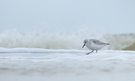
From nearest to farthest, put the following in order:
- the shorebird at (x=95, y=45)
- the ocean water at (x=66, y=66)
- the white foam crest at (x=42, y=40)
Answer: the ocean water at (x=66, y=66) → the shorebird at (x=95, y=45) → the white foam crest at (x=42, y=40)

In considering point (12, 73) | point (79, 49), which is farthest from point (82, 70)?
point (79, 49)

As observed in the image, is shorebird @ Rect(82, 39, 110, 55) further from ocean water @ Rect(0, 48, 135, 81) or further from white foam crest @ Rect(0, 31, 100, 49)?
white foam crest @ Rect(0, 31, 100, 49)

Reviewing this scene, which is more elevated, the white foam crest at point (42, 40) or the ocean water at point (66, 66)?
the white foam crest at point (42, 40)

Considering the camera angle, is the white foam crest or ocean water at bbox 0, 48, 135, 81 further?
the white foam crest

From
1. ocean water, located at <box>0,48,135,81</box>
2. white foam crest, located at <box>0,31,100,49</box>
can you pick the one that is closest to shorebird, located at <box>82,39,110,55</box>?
ocean water, located at <box>0,48,135,81</box>

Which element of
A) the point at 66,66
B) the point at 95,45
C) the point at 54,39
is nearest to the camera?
the point at 66,66

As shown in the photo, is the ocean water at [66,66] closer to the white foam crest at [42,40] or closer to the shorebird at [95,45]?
the shorebird at [95,45]

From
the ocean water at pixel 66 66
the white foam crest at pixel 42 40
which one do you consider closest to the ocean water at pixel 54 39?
the white foam crest at pixel 42 40

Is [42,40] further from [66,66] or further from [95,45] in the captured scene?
[66,66]

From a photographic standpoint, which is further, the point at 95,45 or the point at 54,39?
the point at 54,39

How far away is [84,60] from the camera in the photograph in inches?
99.3

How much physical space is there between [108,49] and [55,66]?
3.18ft

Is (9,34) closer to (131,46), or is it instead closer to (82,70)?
(131,46)

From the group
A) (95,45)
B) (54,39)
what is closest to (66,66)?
(95,45)
